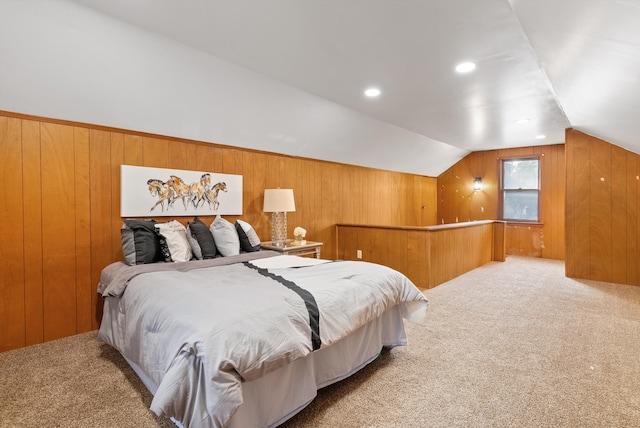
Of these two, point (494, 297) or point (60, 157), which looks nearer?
point (60, 157)

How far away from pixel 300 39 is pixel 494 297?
3.79 metres

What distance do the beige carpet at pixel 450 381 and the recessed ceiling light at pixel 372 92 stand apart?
260 cm

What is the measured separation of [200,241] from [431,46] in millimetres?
2769

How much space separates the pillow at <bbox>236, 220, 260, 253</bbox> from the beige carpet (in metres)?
1.55

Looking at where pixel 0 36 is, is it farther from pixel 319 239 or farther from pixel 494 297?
pixel 494 297

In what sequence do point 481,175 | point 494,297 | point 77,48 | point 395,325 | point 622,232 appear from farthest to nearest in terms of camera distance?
point 481,175 → point 622,232 → point 494,297 → point 395,325 → point 77,48

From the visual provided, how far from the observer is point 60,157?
2928 millimetres

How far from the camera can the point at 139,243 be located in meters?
2.96

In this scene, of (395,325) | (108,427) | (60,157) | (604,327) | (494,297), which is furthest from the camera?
(494,297)

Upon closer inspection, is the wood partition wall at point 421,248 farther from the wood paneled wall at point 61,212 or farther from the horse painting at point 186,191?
the wood paneled wall at point 61,212

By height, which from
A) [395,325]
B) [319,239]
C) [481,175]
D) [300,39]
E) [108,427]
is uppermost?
[300,39]

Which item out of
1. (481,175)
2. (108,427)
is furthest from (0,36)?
(481,175)

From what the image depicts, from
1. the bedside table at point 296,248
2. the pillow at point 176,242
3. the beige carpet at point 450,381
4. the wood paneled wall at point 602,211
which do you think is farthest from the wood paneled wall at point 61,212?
the wood paneled wall at point 602,211

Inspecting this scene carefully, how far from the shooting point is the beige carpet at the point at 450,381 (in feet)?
6.12
